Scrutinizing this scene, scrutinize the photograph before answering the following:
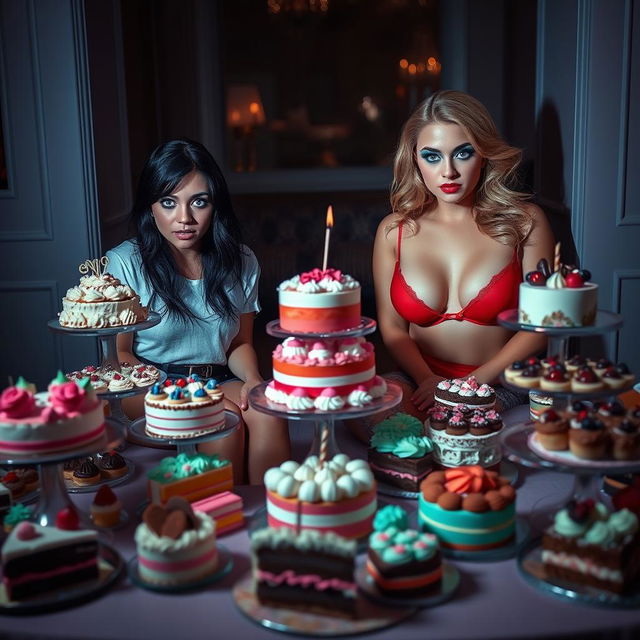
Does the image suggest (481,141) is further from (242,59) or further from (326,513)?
(242,59)

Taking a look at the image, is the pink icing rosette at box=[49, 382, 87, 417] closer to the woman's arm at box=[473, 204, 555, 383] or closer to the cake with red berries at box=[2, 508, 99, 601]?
the cake with red berries at box=[2, 508, 99, 601]

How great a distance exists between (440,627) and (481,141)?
1.91 metres

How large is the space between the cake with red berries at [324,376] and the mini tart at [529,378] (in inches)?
15.0

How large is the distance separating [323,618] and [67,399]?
2.52 ft

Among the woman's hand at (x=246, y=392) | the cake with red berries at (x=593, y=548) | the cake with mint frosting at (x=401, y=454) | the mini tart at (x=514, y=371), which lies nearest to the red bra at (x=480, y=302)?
the woman's hand at (x=246, y=392)

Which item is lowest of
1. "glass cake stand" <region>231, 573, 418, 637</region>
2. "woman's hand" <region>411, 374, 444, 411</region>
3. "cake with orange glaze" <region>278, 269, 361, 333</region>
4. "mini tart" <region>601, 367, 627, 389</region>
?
"glass cake stand" <region>231, 573, 418, 637</region>

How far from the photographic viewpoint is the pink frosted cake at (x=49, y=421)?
1929 mm

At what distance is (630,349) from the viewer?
3.56 meters

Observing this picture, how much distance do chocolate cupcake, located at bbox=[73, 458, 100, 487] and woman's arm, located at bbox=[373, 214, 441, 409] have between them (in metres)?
1.22

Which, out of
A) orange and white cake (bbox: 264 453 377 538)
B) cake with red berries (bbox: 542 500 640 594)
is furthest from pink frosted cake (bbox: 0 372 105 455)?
cake with red berries (bbox: 542 500 640 594)

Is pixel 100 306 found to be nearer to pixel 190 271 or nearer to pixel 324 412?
pixel 190 271

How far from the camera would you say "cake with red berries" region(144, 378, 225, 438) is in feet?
7.48

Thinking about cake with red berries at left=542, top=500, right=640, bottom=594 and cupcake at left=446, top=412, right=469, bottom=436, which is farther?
cupcake at left=446, top=412, right=469, bottom=436

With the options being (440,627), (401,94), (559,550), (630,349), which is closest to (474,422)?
(559,550)
